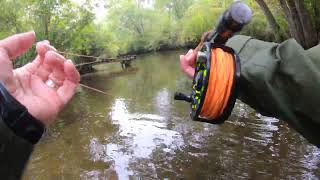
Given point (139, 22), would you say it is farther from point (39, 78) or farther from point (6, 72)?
point (6, 72)

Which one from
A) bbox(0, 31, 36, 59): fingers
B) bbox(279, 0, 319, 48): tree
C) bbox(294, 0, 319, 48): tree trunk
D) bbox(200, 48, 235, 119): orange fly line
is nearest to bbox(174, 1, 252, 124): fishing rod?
bbox(200, 48, 235, 119): orange fly line

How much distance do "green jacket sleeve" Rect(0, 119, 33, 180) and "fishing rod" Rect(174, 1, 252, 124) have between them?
94cm

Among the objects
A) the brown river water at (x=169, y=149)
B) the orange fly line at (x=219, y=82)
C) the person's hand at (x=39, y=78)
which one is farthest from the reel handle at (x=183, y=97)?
the brown river water at (x=169, y=149)

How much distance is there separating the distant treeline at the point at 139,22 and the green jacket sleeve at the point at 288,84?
1042cm

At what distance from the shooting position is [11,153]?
1.40 m

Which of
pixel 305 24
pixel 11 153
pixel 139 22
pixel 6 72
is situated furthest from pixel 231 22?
pixel 139 22

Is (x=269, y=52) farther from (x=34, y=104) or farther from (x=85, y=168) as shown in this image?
(x=85, y=168)

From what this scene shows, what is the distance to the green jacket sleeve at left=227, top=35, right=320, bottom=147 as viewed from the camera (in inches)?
67.1

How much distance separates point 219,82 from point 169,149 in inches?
241

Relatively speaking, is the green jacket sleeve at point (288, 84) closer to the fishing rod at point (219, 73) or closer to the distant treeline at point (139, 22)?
the fishing rod at point (219, 73)

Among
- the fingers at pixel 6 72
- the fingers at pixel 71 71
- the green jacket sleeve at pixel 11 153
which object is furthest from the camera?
the fingers at pixel 71 71

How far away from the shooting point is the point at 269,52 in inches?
74.0

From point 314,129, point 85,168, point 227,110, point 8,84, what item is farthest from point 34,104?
point 85,168

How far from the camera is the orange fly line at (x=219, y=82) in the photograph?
1890 mm
